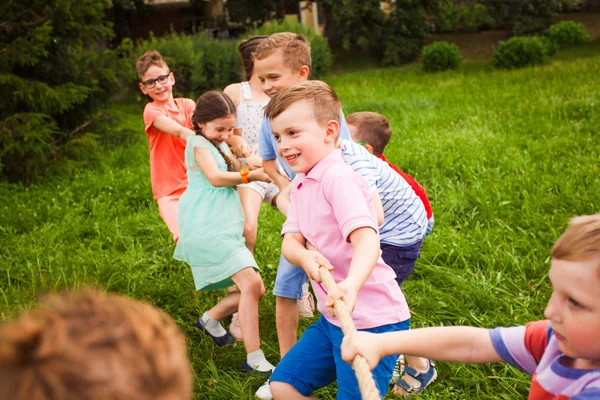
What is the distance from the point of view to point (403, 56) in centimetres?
1966

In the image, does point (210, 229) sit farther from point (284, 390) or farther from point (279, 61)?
point (284, 390)

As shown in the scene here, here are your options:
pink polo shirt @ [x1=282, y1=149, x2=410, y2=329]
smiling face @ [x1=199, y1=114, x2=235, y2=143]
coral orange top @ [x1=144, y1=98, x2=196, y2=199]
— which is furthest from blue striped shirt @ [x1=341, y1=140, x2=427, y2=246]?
coral orange top @ [x1=144, y1=98, x2=196, y2=199]

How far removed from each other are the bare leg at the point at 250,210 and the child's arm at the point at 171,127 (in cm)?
50

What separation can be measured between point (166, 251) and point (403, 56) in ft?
52.5

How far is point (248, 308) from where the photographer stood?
3.30 meters

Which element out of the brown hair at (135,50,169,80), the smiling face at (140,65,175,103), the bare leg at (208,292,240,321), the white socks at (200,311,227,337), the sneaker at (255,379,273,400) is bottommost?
the white socks at (200,311,227,337)

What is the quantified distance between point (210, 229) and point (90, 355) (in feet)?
7.89

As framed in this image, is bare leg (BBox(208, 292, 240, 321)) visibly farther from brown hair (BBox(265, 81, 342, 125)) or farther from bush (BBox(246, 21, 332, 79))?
bush (BBox(246, 21, 332, 79))

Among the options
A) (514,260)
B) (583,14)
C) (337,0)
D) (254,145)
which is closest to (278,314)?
(254,145)

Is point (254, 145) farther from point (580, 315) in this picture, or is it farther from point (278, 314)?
point (580, 315)

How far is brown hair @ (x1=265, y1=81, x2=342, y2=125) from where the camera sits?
2396 millimetres

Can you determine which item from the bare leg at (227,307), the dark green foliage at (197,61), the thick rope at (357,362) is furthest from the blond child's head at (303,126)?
the dark green foliage at (197,61)

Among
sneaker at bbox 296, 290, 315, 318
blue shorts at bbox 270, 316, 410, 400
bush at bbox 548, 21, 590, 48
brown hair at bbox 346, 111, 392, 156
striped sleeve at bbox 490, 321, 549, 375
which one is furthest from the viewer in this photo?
bush at bbox 548, 21, 590, 48

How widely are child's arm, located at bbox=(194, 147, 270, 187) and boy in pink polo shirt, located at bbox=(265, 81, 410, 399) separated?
0.84 metres
